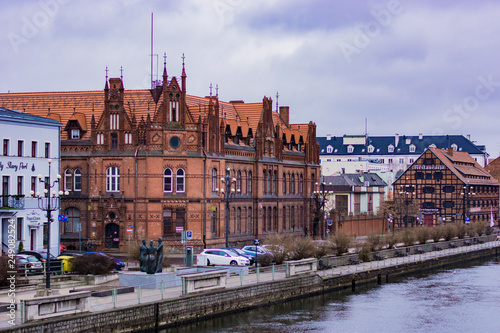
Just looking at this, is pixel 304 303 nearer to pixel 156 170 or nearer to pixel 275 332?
pixel 275 332

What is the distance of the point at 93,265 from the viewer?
48.5 m

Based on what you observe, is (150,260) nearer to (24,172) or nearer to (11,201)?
(11,201)

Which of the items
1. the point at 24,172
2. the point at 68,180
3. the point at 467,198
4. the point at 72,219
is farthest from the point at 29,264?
the point at 467,198

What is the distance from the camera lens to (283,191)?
89.1 metres

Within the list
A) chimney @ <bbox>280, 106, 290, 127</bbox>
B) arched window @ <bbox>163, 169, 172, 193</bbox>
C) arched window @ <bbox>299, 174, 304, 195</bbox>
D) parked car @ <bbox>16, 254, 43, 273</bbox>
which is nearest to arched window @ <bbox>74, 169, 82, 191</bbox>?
arched window @ <bbox>163, 169, 172, 193</bbox>

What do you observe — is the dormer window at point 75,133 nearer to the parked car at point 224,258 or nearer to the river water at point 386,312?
the parked car at point 224,258

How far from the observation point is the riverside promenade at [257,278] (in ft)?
121

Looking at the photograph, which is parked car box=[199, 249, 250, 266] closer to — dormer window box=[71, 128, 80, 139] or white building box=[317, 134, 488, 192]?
dormer window box=[71, 128, 80, 139]

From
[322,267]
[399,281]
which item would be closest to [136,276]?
[322,267]

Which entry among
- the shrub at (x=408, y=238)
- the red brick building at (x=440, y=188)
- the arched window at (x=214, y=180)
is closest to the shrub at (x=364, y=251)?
the shrub at (x=408, y=238)

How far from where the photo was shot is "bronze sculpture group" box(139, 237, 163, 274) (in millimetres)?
42719

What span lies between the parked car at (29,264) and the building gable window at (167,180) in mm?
19327

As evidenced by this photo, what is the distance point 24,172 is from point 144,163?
12612 mm

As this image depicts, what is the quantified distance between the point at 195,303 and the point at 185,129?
30.8 m
